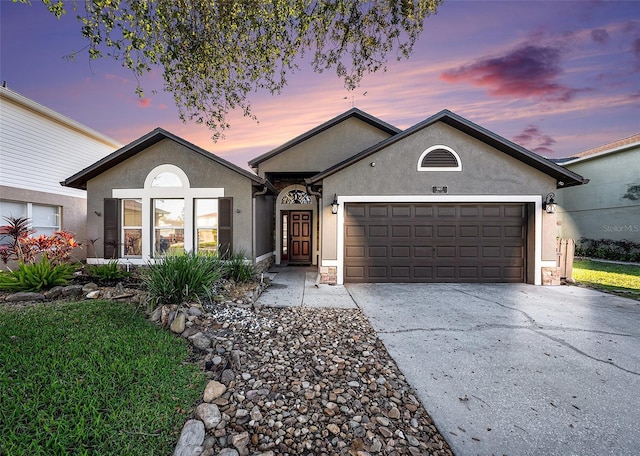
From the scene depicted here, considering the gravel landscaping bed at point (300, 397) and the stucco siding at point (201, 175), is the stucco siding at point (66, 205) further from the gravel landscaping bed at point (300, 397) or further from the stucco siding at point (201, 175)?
the gravel landscaping bed at point (300, 397)

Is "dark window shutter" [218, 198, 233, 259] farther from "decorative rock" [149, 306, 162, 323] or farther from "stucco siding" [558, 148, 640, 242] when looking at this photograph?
"stucco siding" [558, 148, 640, 242]

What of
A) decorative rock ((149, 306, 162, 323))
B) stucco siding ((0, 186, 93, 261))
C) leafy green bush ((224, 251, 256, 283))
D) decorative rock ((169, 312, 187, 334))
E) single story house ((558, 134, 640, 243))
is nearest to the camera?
decorative rock ((169, 312, 187, 334))

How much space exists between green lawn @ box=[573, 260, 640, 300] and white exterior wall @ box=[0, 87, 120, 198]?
18.6m

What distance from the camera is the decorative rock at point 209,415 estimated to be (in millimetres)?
2304

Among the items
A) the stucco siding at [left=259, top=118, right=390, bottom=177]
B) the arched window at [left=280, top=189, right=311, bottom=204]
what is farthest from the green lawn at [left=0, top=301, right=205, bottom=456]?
the arched window at [left=280, top=189, right=311, bottom=204]

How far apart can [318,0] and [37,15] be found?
24.6 ft

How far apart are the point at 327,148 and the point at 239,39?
229 inches

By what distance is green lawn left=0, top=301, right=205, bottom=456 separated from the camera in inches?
81.3

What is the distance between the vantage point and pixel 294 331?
4.29 m

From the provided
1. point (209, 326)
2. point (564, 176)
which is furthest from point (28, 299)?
point (564, 176)

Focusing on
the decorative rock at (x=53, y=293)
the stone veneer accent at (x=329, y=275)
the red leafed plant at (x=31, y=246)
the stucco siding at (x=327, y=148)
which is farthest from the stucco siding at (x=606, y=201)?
the red leafed plant at (x=31, y=246)

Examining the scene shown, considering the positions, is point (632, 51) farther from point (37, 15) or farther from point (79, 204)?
point (79, 204)

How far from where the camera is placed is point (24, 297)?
558cm

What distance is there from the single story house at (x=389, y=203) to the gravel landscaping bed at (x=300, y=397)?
4185mm
